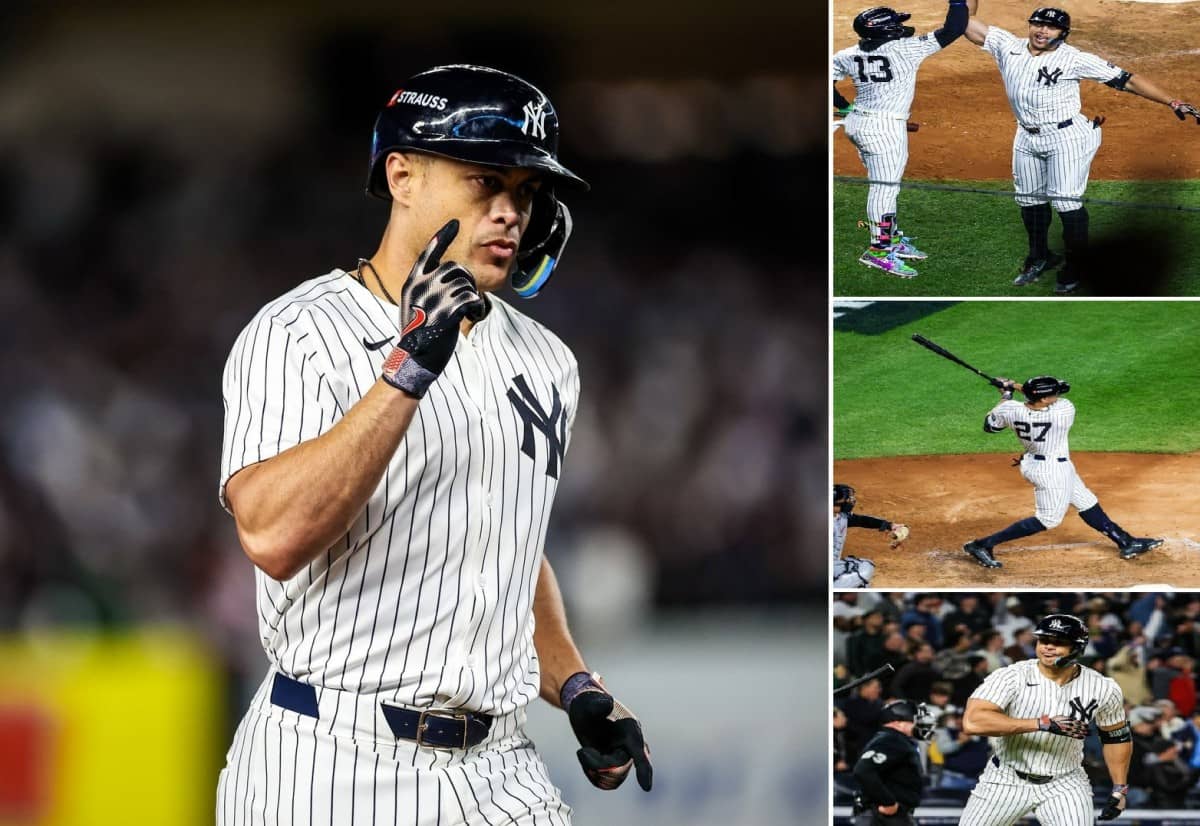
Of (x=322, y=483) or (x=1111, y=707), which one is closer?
(x=322, y=483)

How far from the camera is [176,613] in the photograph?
460cm

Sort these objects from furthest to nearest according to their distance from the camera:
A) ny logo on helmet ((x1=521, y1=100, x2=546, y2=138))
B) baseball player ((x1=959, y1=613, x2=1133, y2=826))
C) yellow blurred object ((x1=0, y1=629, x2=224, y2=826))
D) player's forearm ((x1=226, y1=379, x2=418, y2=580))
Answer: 1. yellow blurred object ((x1=0, y1=629, x2=224, y2=826))
2. baseball player ((x1=959, y1=613, x2=1133, y2=826))
3. ny logo on helmet ((x1=521, y1=100, x2=546, y2=138))
4. player's forearm ((x1=226, y1=379, x2=418, y2=580))

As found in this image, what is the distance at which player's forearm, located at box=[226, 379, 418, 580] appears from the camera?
1.55 metres

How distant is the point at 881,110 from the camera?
354 centimetres

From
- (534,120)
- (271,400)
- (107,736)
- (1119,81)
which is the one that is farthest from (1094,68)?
(107,736)

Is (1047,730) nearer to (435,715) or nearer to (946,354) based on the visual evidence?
(946,354)

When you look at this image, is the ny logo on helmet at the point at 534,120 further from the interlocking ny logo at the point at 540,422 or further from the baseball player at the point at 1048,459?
the baseball player at the point at 1048,459

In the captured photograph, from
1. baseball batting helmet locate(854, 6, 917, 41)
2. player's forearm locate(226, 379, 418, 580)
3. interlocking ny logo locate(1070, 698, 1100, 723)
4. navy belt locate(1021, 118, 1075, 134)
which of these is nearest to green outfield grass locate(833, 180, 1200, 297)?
navy belt locate(1021, 118, 1075, 134)

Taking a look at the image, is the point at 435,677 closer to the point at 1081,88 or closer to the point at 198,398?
the point at 1081,88

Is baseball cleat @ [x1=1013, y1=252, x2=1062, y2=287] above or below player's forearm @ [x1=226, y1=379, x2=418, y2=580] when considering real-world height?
below

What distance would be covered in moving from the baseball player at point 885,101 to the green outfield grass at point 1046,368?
15 cm

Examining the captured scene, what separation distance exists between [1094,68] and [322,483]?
2.56 meters

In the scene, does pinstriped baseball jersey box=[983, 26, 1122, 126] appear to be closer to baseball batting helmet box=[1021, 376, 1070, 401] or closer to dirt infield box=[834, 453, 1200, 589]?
baseball batting helmet box=[1021, 376, 1070, 401]

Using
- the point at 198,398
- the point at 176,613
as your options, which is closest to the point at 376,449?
the point at 176,613
